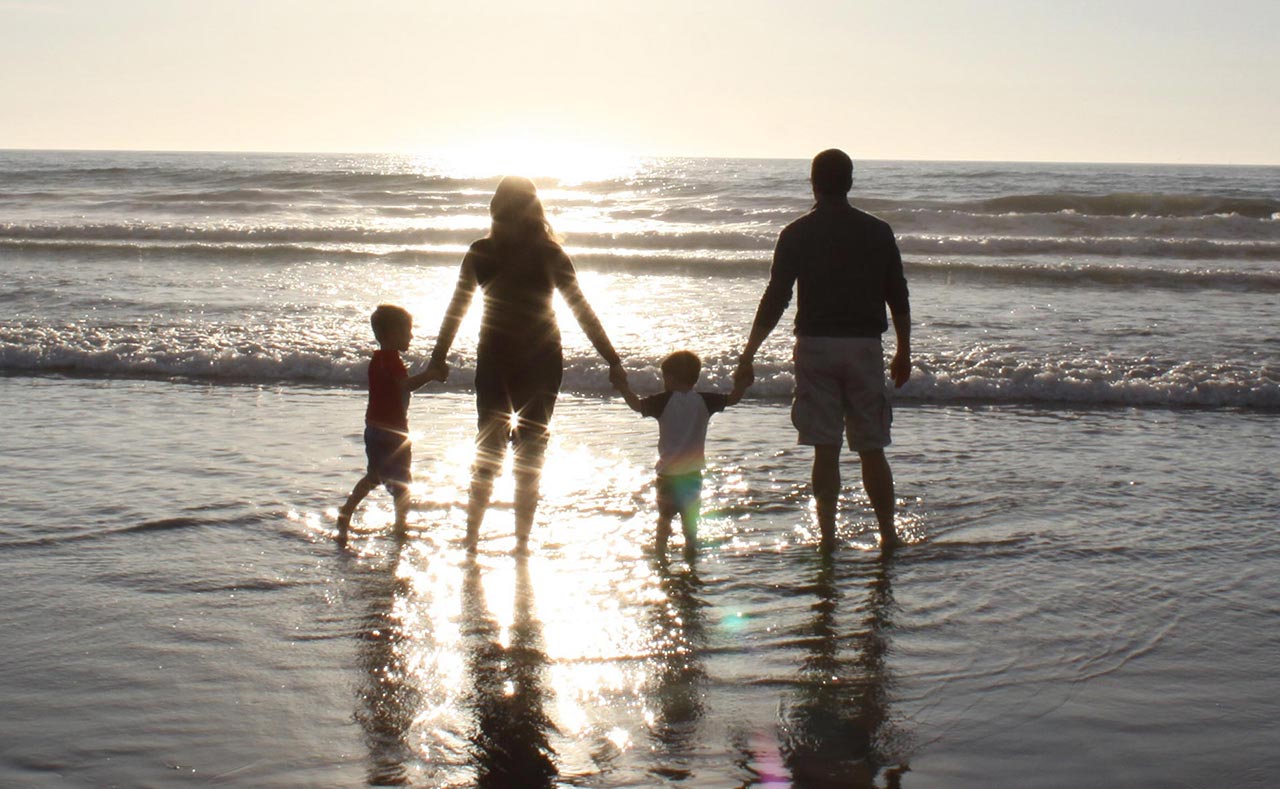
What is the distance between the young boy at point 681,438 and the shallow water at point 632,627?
19 cm

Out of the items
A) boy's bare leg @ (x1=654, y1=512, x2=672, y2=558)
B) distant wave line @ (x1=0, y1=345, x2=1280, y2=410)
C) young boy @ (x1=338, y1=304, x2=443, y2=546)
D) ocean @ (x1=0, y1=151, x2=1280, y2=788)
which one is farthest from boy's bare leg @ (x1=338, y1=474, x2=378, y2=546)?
distant wave line @ (x1=0, y1=345, x2=1280, y2=410)

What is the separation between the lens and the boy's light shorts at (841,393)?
5.35m

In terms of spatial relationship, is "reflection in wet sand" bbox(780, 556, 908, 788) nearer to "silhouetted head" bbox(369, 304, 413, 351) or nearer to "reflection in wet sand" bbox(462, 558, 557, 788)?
"reflection in wet sand" bbox(462, 558, 557, 788)

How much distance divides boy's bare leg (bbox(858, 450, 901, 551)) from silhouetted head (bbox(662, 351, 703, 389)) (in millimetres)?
802

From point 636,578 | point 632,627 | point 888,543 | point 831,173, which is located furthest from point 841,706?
point 831,173

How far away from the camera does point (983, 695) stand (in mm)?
3727

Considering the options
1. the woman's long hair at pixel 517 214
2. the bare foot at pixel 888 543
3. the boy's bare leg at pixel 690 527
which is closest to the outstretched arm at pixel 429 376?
the woman's long hair at pixel 517 214

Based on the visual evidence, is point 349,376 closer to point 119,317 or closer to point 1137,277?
point 119,317

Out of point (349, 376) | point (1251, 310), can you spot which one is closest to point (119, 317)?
point (349, 376)

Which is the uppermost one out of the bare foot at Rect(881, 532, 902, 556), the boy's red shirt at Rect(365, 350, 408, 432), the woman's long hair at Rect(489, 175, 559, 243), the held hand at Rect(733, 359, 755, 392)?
the woman's long hair at Rect(489, 175, 559, 243)

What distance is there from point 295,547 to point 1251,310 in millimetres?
11947

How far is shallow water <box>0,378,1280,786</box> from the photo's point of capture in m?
3.29

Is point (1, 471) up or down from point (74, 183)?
down

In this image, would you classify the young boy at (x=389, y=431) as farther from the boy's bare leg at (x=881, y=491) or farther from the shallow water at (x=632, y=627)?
the boy's bare leg at (x=881, y=491)
